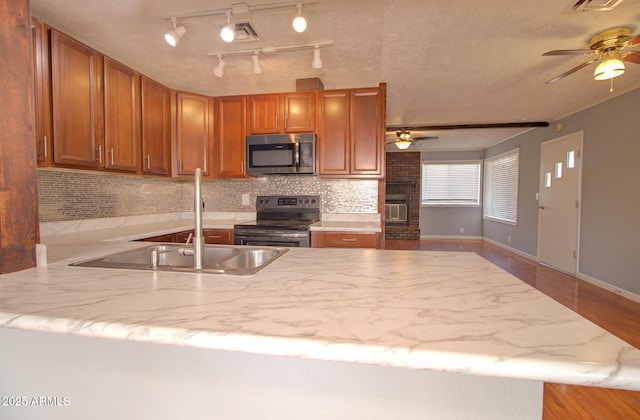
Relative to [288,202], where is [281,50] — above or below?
above

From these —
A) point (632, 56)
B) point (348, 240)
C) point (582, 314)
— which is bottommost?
point (582, 314)

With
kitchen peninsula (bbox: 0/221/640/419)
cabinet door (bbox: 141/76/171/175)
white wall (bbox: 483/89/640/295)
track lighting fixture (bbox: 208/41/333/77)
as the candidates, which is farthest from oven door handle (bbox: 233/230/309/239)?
white wall (bbox: 483/89/640/295)

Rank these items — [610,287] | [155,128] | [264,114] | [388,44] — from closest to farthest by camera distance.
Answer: [388,44], [155,128], [264,114], [610,287]

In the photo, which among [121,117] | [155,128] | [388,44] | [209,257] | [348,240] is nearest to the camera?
[209,257]

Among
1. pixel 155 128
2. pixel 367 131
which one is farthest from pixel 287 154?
pixel 155 128

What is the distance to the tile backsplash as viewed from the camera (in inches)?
91.3

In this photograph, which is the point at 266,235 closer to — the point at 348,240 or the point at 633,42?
the point at 348,240

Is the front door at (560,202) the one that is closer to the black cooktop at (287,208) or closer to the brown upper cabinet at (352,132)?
the brown upper cabinet at (352,132)

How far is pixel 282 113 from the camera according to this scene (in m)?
3.08

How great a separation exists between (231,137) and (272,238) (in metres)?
1.27

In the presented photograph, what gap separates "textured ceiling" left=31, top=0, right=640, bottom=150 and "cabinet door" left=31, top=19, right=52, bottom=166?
0.16 metres

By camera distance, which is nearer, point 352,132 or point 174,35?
point 174,35

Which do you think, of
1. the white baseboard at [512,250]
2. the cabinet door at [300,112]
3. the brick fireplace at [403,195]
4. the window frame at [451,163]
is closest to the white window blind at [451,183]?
the window frame at [451,163]

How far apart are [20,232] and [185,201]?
282 centimetres
